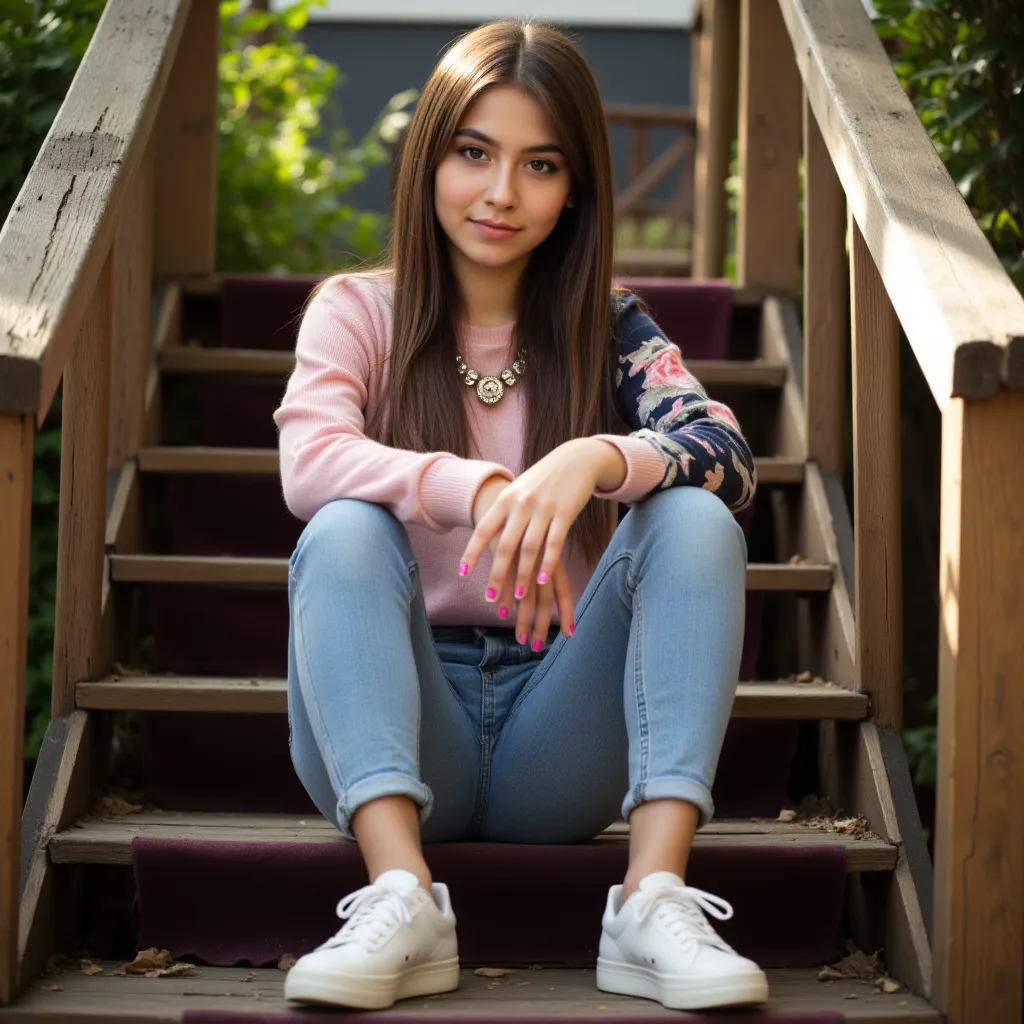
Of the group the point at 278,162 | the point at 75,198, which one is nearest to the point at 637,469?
the point at 75,198

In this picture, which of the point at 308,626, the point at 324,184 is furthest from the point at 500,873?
the point at 324,184

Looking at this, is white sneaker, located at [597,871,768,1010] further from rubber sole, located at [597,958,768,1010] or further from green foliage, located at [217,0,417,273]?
green foliage, located at [217,0,417,273]

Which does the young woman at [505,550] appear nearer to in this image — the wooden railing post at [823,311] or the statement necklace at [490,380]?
the statement necklace at [490,380]

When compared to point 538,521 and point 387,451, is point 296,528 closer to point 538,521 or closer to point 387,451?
point 387,451

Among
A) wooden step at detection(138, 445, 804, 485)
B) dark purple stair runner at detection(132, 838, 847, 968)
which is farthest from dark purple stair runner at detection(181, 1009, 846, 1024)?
wooden step at detection(138, 445, 804, 485)

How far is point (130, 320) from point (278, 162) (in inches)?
55.7

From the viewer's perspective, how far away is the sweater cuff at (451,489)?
5.19 feet

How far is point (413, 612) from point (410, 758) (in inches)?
7.0

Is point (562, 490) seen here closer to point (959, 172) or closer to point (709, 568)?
point (709, 568)

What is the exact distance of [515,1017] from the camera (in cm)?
145

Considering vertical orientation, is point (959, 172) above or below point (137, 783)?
above

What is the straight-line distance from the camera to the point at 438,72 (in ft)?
6.20

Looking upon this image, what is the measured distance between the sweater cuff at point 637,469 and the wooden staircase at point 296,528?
311mm

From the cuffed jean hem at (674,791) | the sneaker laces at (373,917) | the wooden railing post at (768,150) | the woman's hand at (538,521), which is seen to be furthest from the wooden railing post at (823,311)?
the sneaker laces at (373,917)
